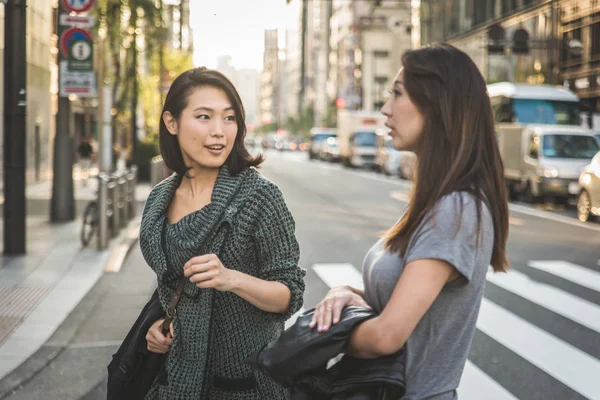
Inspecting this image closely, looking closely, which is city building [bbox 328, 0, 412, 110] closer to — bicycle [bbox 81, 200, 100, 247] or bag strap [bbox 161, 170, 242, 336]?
bicycle [bbox 81, 200, 100, 247]

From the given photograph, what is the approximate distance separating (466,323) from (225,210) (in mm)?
744

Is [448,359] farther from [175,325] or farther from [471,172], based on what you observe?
[175,325]

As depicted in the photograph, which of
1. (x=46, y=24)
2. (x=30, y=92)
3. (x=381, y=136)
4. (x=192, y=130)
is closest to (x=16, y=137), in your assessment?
(x=192, y=130)

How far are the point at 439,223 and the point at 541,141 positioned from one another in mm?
20741

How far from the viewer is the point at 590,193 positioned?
16.8 meters

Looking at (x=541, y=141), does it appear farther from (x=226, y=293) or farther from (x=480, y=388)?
(x=226, y=293)

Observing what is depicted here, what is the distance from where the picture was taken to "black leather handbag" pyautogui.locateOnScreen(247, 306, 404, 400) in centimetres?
211

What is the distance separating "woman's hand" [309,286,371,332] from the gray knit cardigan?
0.95ft

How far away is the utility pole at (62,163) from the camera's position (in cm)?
1523

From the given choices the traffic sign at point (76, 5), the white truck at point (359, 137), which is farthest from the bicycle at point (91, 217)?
the white truck at point (359, 137)

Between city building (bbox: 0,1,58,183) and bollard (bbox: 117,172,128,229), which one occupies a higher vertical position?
city building (bbox: 0,1,58,183)

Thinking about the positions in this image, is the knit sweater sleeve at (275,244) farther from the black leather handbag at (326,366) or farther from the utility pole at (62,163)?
the utility pole at (62,163)

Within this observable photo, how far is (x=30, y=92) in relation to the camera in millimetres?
25438

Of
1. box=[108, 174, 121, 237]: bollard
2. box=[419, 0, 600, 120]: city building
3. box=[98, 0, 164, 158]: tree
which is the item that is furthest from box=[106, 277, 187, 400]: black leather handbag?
box=[419, 0, 600, 120]: city building
